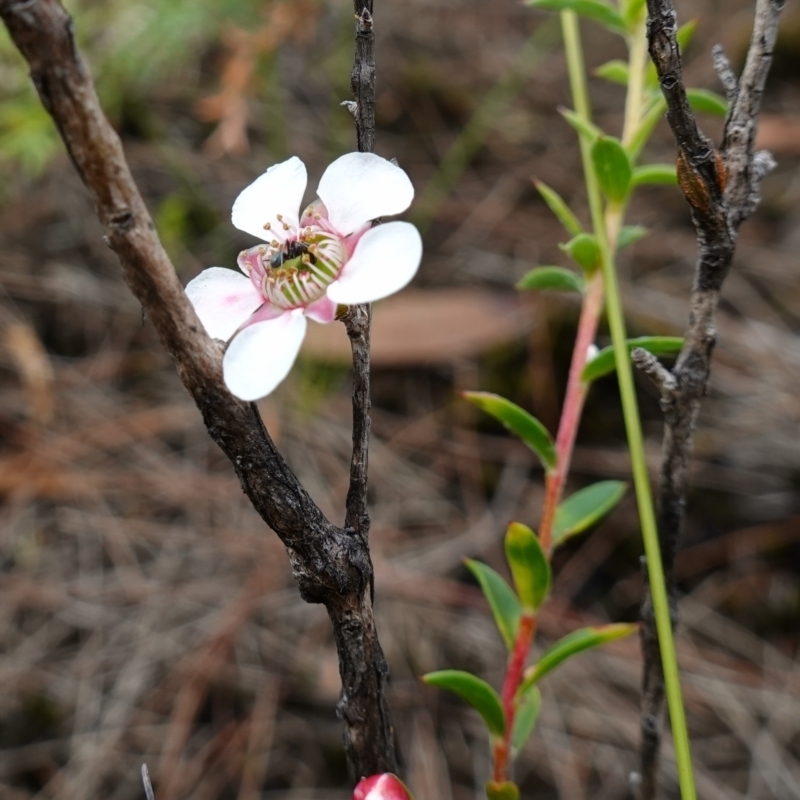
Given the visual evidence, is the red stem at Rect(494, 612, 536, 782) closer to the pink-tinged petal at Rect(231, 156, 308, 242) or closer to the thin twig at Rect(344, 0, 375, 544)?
the thin twig at Rect(344, 0, 375, 544)

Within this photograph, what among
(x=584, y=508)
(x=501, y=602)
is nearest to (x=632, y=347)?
(x=584, y=508)

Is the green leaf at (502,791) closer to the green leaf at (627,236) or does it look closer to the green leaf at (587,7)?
the green leaf at (627,236)

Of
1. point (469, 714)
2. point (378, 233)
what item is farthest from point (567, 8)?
point (469, 714)

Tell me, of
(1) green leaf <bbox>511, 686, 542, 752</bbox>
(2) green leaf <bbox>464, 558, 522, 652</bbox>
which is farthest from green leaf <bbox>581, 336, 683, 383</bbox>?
(1) green leaf <bbox>511, 686, 542, 752</bbox>

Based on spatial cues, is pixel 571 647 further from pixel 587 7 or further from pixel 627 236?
pixel 587 7

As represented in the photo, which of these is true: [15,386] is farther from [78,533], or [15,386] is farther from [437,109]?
[437,109]

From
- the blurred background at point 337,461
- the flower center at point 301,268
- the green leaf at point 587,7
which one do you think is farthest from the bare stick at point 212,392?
the blurred background at point 337,461
